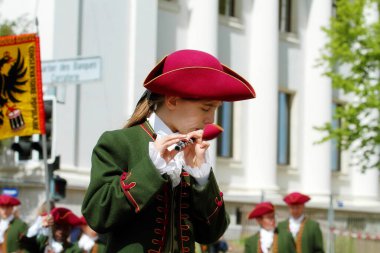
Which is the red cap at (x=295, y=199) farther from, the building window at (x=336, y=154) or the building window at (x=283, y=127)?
the building window at (x=336, y=154)

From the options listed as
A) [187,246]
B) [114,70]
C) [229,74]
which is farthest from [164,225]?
[114,70]

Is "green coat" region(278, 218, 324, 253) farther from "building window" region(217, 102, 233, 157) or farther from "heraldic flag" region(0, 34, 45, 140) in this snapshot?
"building window" region(217, 102, 233, 157)

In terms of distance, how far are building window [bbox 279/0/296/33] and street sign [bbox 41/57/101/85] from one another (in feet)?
56.2

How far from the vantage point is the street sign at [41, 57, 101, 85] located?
→ 534 inches

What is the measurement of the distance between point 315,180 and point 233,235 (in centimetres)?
748

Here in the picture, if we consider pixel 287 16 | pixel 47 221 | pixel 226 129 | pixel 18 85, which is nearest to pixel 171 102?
pixel 47 221

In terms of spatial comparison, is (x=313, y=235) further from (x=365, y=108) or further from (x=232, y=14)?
(x=232, y=14)

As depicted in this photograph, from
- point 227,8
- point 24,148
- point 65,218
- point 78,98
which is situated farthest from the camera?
point 227,8

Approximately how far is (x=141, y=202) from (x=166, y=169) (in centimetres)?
16

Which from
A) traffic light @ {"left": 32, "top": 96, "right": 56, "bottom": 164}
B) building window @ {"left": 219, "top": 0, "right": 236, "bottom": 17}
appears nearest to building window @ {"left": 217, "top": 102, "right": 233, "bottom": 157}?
building window @ {"left": 219, "top": 0, "right": 236, "bottom": 17}

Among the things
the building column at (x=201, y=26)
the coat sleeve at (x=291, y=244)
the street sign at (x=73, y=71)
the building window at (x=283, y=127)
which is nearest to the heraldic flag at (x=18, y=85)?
the street sign at (x=73, y=71)

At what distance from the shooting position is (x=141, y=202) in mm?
3803

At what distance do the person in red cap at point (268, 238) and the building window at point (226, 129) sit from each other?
13943 mm

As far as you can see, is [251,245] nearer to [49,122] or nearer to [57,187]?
[49,122]
